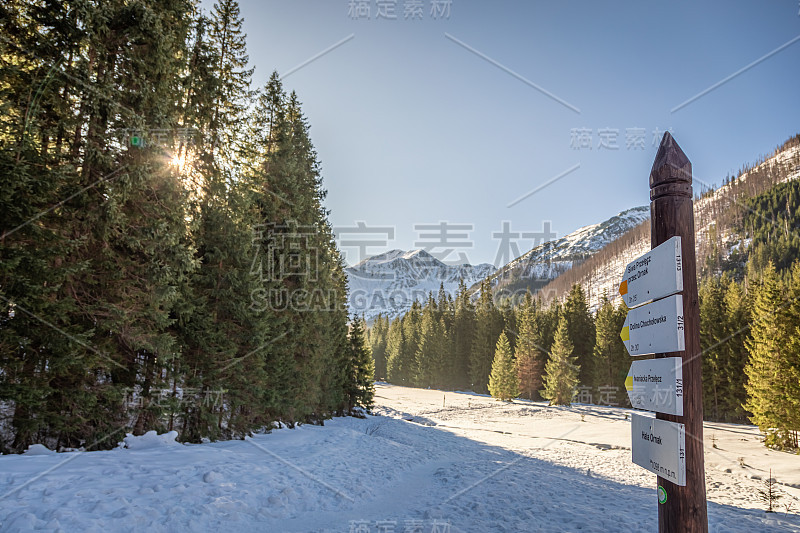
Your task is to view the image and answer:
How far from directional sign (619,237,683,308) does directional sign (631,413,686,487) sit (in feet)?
3.53

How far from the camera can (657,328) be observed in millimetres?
3490

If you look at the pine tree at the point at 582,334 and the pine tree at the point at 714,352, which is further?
the pine tree at the point at 582,334

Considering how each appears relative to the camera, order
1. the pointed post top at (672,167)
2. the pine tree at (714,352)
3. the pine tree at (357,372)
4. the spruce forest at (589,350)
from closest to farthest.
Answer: the pointed post top at (672,167)
the spruce forest at (589,350)
the pine tree at (357,372)
the pine tree at (714,352)

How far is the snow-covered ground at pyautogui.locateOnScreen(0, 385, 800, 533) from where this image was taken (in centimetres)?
736

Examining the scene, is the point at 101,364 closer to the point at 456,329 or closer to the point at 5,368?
the point at 5,368


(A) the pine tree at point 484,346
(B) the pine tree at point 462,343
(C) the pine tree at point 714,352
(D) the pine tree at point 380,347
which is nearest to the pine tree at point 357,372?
(C) the pine tree at point 714,352

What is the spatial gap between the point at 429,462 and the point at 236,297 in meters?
10.9

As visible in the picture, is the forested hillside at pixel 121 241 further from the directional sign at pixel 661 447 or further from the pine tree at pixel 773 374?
the pine tree at pixel 773 374

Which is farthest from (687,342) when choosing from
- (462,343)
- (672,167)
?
(462,343)

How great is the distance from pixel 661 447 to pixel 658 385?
0.52m

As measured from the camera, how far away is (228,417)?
17594mm

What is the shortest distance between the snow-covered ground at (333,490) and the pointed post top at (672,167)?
769cm

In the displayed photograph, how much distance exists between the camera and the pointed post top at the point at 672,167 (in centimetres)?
355

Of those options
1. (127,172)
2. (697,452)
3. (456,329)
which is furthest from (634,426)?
(456,329)
